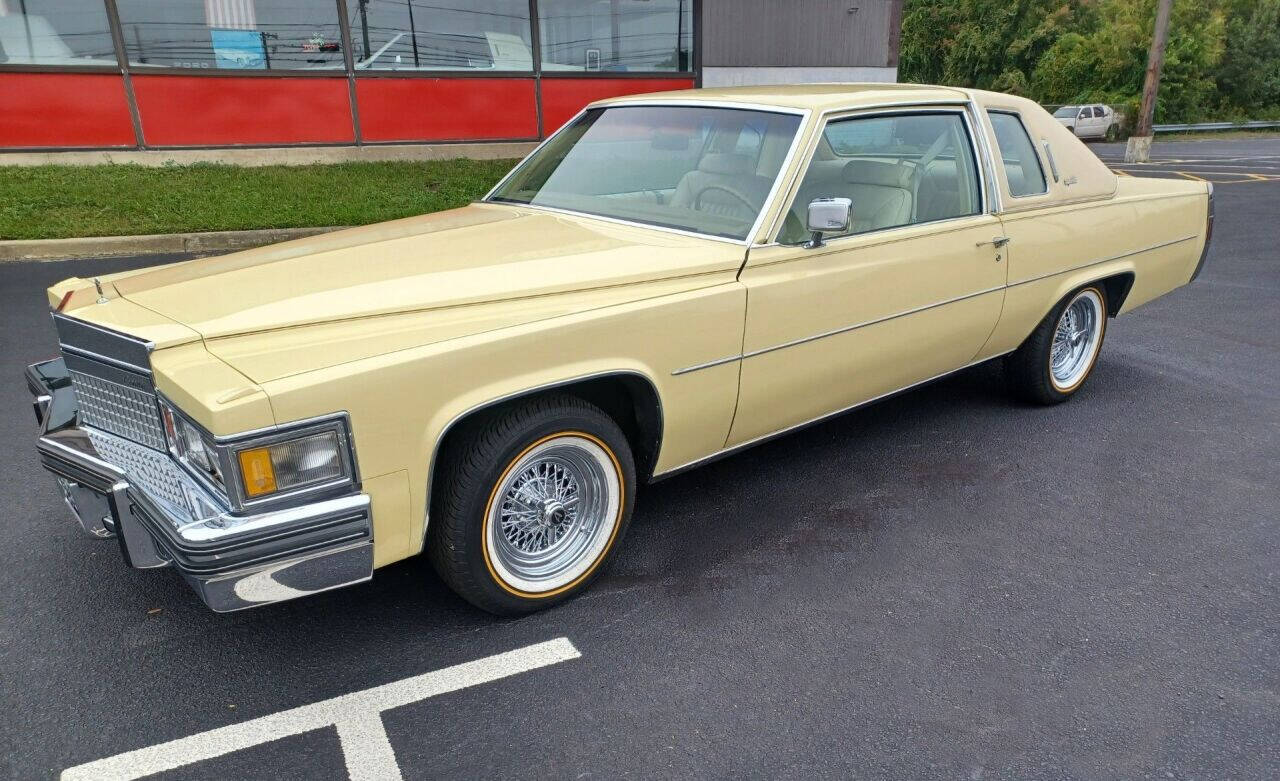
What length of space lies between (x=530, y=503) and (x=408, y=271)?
2.81 feet

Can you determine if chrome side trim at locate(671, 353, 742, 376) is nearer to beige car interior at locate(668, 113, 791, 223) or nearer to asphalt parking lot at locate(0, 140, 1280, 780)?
beige car interior at locate(668, 113, 791, 223)

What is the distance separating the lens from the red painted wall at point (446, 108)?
12.8 m

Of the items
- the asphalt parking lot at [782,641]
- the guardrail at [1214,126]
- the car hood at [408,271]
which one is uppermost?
the car hood at [408,271]

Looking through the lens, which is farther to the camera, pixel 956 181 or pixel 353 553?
pixel 956 181

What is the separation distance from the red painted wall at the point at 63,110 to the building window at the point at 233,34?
1.87 ft

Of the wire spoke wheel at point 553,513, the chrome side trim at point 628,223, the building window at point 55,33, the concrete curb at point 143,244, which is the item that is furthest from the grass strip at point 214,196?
the wire spoke wheel at point 553,513

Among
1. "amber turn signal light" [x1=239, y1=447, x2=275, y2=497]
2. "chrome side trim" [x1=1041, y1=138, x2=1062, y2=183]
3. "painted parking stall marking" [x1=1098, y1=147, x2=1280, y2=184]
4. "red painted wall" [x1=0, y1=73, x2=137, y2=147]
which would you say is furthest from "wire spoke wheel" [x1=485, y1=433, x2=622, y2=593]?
"painted parking stall marking" [x1=1098, y1=147, x2=1280, y2=184]

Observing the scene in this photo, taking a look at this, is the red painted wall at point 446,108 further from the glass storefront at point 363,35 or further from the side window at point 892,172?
the side window at point 892,172

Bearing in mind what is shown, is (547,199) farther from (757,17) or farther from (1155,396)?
(757,17)

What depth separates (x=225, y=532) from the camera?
89.1 inches

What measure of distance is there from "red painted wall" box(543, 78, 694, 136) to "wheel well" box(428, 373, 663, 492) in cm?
1149

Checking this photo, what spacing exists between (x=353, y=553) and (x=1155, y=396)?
4.62 meters

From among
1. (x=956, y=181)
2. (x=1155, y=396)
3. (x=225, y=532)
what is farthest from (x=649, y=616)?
(x=1155, y=396)

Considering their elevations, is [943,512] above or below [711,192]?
below
